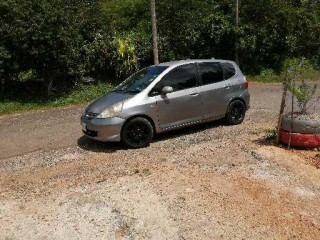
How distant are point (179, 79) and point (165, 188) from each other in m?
3.26

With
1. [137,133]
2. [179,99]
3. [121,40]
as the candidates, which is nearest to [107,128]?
[137,133]

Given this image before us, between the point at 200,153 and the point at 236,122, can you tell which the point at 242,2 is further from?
the point at 200,153

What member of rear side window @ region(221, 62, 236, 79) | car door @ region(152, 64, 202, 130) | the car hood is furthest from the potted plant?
the car hood

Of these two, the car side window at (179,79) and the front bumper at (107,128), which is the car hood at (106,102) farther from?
the car side window at (179,79)

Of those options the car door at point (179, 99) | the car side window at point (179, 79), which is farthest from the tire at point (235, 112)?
the car side window at point (179, 79)

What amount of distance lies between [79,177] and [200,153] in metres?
2.32

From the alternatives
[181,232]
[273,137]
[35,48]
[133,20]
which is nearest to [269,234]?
[181,232]

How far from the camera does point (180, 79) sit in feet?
30.1

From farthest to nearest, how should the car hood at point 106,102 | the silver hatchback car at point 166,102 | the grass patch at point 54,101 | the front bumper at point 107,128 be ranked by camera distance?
the grass patch at point 54,101 → the car hood at point 106,102 → the silver hatchback car at point 166,102 → the front bumper at point 107,128

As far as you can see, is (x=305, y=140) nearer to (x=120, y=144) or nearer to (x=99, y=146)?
(x=120, y=144)

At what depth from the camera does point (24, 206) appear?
20.5 feet

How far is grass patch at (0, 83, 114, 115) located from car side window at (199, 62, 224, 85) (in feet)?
18.9

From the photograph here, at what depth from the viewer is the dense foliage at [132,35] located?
1305cm

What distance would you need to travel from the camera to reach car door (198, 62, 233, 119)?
31.0 feet
